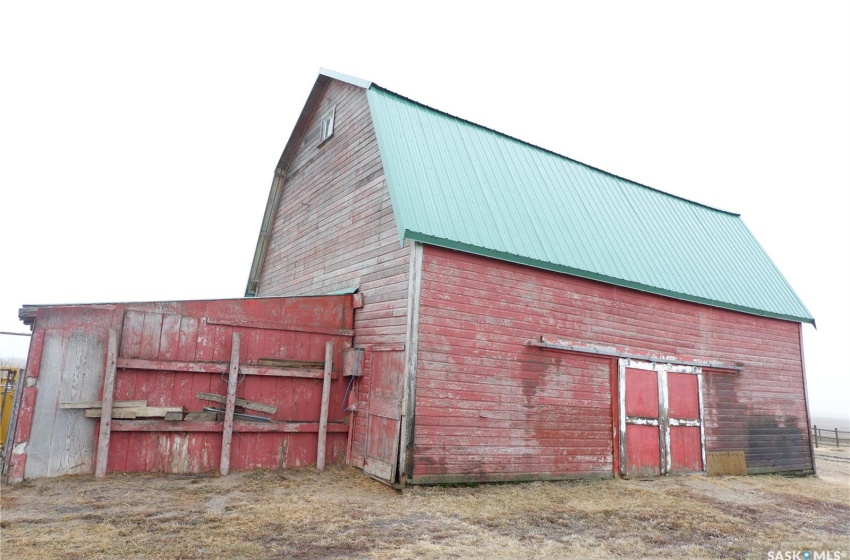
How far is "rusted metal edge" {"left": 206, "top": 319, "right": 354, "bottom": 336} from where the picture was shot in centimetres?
993

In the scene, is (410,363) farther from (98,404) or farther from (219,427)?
(98,404)

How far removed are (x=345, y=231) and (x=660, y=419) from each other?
8.15 metres

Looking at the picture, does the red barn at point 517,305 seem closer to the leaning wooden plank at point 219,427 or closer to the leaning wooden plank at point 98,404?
the leaning wooden plank at point 219,427

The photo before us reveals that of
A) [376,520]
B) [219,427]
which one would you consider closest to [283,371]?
[219,427]

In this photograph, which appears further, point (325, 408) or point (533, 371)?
point (533, 371)

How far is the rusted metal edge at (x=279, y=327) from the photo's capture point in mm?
9926

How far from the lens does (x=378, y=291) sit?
10.8 meters

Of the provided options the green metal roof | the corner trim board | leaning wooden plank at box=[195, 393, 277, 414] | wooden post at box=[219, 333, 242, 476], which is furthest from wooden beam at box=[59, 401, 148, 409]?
the green metal roof

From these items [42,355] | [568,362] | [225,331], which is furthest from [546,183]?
[42,355]

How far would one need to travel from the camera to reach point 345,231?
12.7 meters

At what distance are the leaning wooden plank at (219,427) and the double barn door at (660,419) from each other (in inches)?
237

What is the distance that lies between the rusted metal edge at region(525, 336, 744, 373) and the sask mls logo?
16.2 ft

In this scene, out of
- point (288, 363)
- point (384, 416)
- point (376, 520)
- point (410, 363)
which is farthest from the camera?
point (288, 363)

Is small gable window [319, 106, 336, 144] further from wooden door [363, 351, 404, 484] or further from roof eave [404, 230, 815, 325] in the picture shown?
wooden door [363, 351, 404, 484]
